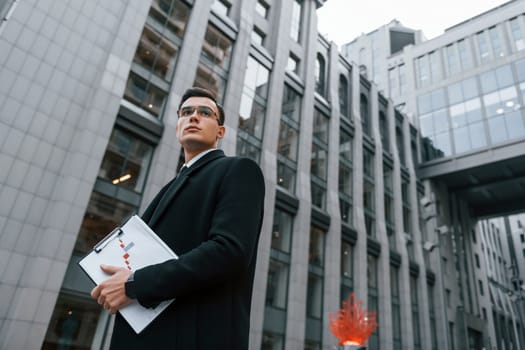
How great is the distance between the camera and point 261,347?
19328 mm

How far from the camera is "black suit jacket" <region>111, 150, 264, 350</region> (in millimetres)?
1814

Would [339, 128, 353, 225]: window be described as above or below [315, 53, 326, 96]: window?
below

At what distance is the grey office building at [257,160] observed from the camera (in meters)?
13.5

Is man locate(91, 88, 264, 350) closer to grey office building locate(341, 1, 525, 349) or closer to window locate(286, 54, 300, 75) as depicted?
window locate(286, 54, 300, 75)

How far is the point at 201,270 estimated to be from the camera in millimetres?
1810

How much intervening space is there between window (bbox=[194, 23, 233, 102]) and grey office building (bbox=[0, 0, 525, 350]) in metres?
0.09

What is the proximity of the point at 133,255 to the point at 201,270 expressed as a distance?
16.4 inches

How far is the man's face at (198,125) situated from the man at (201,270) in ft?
1.00

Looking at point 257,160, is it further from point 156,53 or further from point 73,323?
point 73,323

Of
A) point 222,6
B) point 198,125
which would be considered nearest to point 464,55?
point 222,6

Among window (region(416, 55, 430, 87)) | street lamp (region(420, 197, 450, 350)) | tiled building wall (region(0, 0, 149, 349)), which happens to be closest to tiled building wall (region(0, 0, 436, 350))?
tiled building wall (region(0, 0, 149, 349))

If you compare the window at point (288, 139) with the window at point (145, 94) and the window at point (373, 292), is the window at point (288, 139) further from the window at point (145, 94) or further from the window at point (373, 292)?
the window at point (373, 292)

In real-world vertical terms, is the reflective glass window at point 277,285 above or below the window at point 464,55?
below

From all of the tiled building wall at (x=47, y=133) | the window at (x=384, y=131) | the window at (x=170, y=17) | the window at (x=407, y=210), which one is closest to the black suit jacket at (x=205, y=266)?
the tiled building wall at (x=47, y=133)
